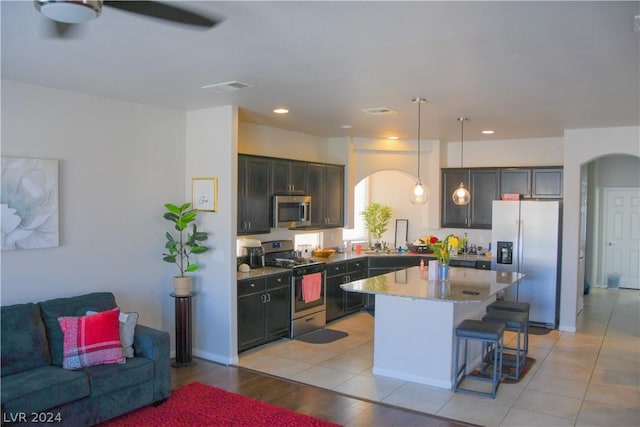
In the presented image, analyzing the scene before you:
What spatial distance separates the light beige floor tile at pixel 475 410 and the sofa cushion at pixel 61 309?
9.83 feet

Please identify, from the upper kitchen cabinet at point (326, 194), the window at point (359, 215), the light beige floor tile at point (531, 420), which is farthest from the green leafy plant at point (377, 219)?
the light beige floor tile at point (531, 420)

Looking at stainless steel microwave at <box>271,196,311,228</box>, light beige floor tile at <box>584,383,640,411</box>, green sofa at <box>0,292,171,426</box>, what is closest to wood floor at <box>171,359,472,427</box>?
green sofa at <box>0,292,171,426</box>

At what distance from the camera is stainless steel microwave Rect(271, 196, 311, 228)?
6.38 m

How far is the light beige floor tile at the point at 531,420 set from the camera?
3.93m

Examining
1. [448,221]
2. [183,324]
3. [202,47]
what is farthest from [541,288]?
[202,47]

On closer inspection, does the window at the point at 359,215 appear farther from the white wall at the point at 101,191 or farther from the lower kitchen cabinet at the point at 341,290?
the white wall at the point at 101,191

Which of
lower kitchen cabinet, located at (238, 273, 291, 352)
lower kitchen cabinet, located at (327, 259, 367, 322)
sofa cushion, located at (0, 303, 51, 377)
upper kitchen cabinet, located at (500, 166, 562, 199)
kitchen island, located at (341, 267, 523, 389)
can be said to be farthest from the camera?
upper kitchen cabinet, located at (500, 166, 562, 199)

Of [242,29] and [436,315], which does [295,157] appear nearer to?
[436,315]

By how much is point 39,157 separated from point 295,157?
3.67 metres

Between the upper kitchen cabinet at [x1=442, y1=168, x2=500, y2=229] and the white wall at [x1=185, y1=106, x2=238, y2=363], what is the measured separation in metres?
4.10

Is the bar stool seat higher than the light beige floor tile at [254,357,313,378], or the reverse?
the bar stool seat

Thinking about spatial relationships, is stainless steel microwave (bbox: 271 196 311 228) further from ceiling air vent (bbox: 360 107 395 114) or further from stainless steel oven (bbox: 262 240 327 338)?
ceiling air vent (bbox: 360 107 395 114)

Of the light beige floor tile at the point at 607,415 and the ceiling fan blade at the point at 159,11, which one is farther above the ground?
the ceiling fan blade at the point at 159,11

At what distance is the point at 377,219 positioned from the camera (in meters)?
8.69
